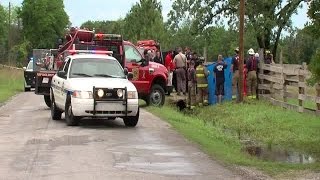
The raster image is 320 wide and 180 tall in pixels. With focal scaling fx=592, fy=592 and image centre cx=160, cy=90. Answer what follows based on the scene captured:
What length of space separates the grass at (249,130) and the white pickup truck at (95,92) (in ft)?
4.79

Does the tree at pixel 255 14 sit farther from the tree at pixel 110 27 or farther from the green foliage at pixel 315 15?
the green foliage at pixel 315 15

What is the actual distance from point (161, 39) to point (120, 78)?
1323 inches

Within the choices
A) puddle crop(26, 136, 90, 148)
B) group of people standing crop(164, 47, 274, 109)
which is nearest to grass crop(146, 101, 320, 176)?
group of people standing crop(164, 47, 274, 109)

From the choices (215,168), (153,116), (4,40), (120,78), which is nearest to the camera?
(215,168)

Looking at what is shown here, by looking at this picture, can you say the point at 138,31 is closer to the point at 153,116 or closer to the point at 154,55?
the point at 154,55

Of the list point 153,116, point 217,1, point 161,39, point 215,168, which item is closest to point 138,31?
point 161,39

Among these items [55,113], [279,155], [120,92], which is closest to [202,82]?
[55,113]

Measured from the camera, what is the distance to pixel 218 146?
40.0 ft

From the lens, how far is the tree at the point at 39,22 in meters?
78.8

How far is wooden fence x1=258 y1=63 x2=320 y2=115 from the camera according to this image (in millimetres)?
19250

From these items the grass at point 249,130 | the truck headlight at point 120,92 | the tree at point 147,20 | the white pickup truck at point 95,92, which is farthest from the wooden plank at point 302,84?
the tree at point 147,20

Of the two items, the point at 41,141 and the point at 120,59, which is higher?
the point at 120,59

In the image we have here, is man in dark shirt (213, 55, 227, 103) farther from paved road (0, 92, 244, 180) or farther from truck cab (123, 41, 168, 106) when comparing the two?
paved road (0, 92, 244, 180)

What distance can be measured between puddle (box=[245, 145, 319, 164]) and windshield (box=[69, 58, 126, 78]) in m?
4.18
